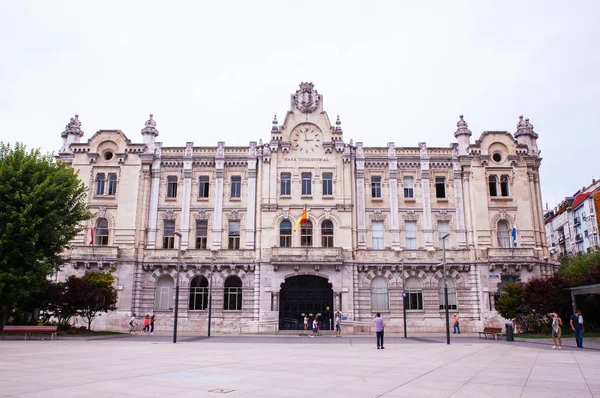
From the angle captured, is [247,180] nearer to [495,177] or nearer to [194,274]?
[194,274]

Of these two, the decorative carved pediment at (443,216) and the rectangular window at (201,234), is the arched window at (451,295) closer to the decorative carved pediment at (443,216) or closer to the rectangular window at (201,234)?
the decorative carved pediment at (443,216)

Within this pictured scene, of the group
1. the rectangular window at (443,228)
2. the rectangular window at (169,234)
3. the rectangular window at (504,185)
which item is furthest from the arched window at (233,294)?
the rectangular window at (504,185)

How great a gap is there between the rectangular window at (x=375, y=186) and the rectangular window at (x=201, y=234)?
17.3m

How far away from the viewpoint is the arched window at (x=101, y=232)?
49062mm

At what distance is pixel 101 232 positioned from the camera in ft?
162

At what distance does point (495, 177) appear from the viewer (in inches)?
1980

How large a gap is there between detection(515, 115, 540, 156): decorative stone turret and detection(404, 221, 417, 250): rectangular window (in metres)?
14.7

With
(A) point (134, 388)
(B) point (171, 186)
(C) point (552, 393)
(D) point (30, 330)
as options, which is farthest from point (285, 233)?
(C) point (552, 393)

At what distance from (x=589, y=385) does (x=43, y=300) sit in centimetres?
3671

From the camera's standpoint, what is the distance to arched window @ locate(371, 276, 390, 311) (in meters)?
47.2

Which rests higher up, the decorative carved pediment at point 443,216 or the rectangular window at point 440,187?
the rectangular window at point 440,187

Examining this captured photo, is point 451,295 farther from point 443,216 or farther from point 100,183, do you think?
point 100,183

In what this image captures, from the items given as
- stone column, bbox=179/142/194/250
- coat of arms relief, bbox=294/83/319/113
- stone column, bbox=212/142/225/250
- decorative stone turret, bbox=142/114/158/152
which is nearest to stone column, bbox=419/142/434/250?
coat of arms relief, bbox=294/83/319/113

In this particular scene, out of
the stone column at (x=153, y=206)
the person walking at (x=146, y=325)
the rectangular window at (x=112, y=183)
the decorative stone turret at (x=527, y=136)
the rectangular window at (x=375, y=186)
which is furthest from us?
the decorative stone turret at (x=527, y=136)
